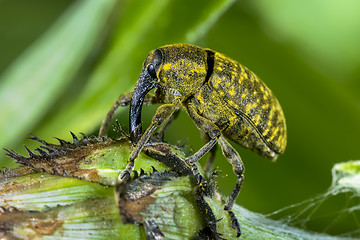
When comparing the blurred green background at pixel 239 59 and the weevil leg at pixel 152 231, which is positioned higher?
the blurred green background at pixel 239 59

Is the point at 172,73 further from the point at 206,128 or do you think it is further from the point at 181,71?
the point at 206,128

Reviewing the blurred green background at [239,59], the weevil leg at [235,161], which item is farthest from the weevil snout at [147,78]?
the weevil leg at [235,161]

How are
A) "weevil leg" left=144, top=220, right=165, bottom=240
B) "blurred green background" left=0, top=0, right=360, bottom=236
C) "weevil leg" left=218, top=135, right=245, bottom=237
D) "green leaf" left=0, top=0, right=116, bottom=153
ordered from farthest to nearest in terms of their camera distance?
"green leaf" left=0, top=0, right=116, bottom=153, "blurred green background" left=0, top=0, right=360, bottom=236, "weevil leg" left=218, top=135, right=245, bottom=237, "weevil leg" left=144, top=220, right=165, bottom=240

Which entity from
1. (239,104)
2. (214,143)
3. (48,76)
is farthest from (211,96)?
(48,76)

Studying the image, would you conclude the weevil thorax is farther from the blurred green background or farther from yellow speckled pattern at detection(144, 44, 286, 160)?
the blurred green background

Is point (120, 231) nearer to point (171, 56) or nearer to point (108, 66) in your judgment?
point (171, 56)

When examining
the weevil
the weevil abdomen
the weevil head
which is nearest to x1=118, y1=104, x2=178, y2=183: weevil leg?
the weevil

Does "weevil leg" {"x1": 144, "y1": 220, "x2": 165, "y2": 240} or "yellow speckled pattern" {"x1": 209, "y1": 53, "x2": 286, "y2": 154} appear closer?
"weevil leg" {"x1": 144, "y1": 220, "x2": 165, "y2": 240}

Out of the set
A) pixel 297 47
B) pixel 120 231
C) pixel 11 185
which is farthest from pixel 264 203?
pixel 11 185

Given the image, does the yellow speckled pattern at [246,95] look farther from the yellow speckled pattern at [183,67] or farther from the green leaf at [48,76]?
the green leaf at [48,76]
